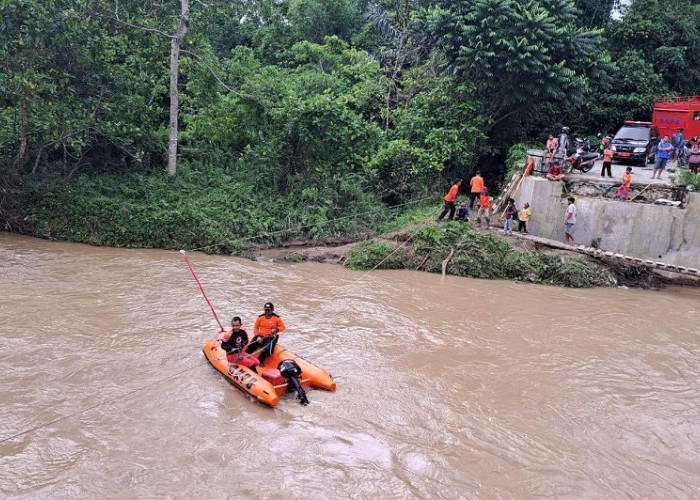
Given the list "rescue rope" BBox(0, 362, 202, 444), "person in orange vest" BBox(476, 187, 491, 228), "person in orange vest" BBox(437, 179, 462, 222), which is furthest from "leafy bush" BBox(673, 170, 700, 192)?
"rescue rope" BBox(0, 362, 202, 444)

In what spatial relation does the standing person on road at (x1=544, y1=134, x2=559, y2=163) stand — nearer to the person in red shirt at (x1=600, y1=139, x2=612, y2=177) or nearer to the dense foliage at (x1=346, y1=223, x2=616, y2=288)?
the person in red shirt at (x1=600, y1=139, x2=612, y2=177)

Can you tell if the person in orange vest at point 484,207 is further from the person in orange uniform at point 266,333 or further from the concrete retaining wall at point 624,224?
the person in orange uniform at point 266,333

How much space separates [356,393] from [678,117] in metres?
18.7

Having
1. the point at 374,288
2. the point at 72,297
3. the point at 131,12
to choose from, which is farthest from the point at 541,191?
the point at 131,12

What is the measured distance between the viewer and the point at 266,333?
9.30 m

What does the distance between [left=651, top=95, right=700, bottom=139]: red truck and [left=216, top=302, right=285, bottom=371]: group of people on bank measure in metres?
18.7

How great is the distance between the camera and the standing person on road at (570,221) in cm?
1533

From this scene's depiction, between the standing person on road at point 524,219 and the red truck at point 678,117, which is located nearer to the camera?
the standing person on road at point 524,219

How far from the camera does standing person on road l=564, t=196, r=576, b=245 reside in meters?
15.3

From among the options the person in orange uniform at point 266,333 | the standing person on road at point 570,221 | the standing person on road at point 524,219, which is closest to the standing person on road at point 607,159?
the standing person on road at point 570,221

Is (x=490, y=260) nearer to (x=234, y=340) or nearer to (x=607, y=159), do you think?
(x=607, y=159)

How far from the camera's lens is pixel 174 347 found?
10.3 metres

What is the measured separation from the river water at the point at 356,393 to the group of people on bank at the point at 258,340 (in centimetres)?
53

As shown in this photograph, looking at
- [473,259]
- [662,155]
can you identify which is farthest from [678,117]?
[473,259]
